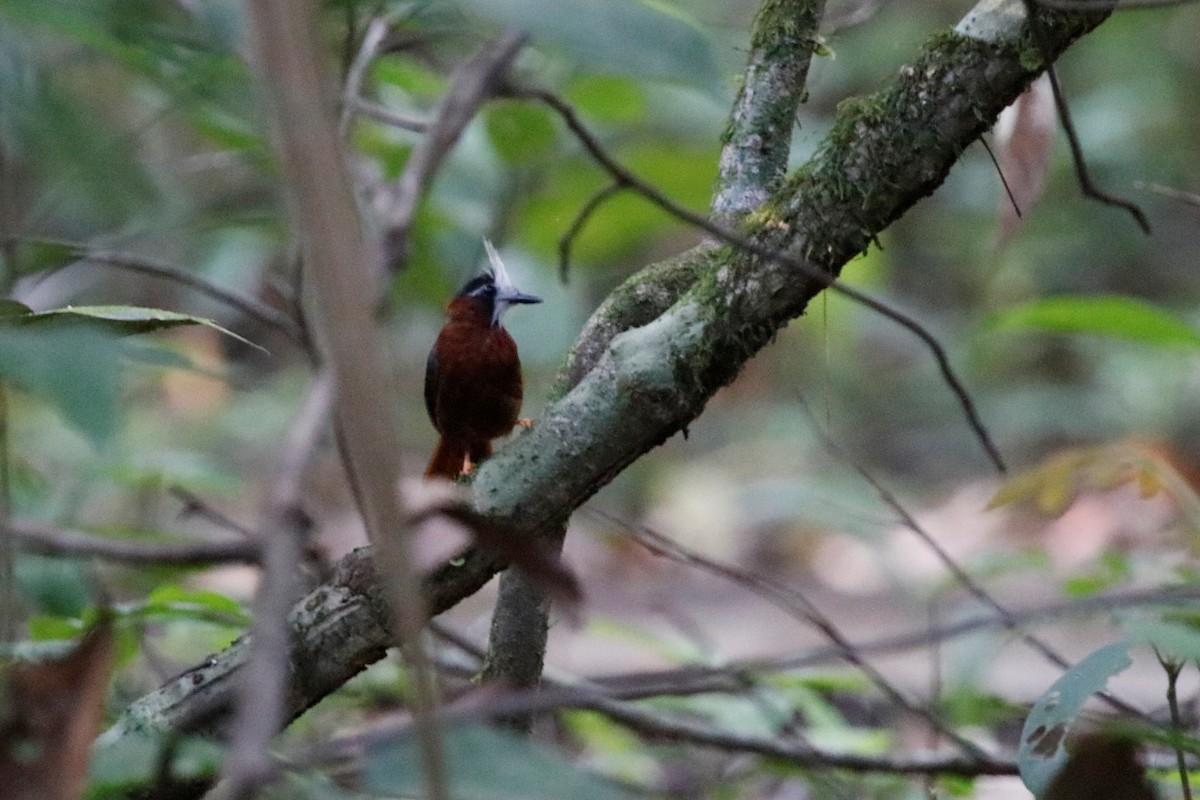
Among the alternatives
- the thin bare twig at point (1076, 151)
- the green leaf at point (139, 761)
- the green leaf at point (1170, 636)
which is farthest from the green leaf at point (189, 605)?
the thin bare twig at point (1076, 151)

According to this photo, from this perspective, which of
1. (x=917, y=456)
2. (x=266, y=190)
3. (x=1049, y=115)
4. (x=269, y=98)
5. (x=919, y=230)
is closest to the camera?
(x=269, y=98)

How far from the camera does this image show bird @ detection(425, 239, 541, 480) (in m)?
3.32

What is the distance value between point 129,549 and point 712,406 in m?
8.63

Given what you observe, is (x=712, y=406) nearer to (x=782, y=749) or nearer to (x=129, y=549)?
(x=782, y=749)

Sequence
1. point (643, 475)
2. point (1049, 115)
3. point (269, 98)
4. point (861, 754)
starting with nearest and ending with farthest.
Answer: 1. point (269, 98)
2. point (1049, 115)
3. point (861, 754)
4. point (643, 475)

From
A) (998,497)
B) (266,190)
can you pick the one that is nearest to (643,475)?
(266,190)

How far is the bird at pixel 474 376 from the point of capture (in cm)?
332

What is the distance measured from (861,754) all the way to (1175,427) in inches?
237

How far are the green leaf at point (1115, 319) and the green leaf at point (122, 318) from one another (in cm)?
145

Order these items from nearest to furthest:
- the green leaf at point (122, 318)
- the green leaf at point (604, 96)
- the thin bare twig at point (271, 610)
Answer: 1. the thin bare twig at point (271, 610)
2. the green leaf at point (122, 318)
3. the green leaf at point (604, 96)

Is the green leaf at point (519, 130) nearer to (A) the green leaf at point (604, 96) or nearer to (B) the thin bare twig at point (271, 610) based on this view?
(A) the green leaf at point (604, 96)

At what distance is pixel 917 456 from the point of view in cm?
901

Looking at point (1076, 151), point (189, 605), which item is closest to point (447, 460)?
point (189, 605)

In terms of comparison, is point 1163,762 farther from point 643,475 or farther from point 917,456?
point 917,456
